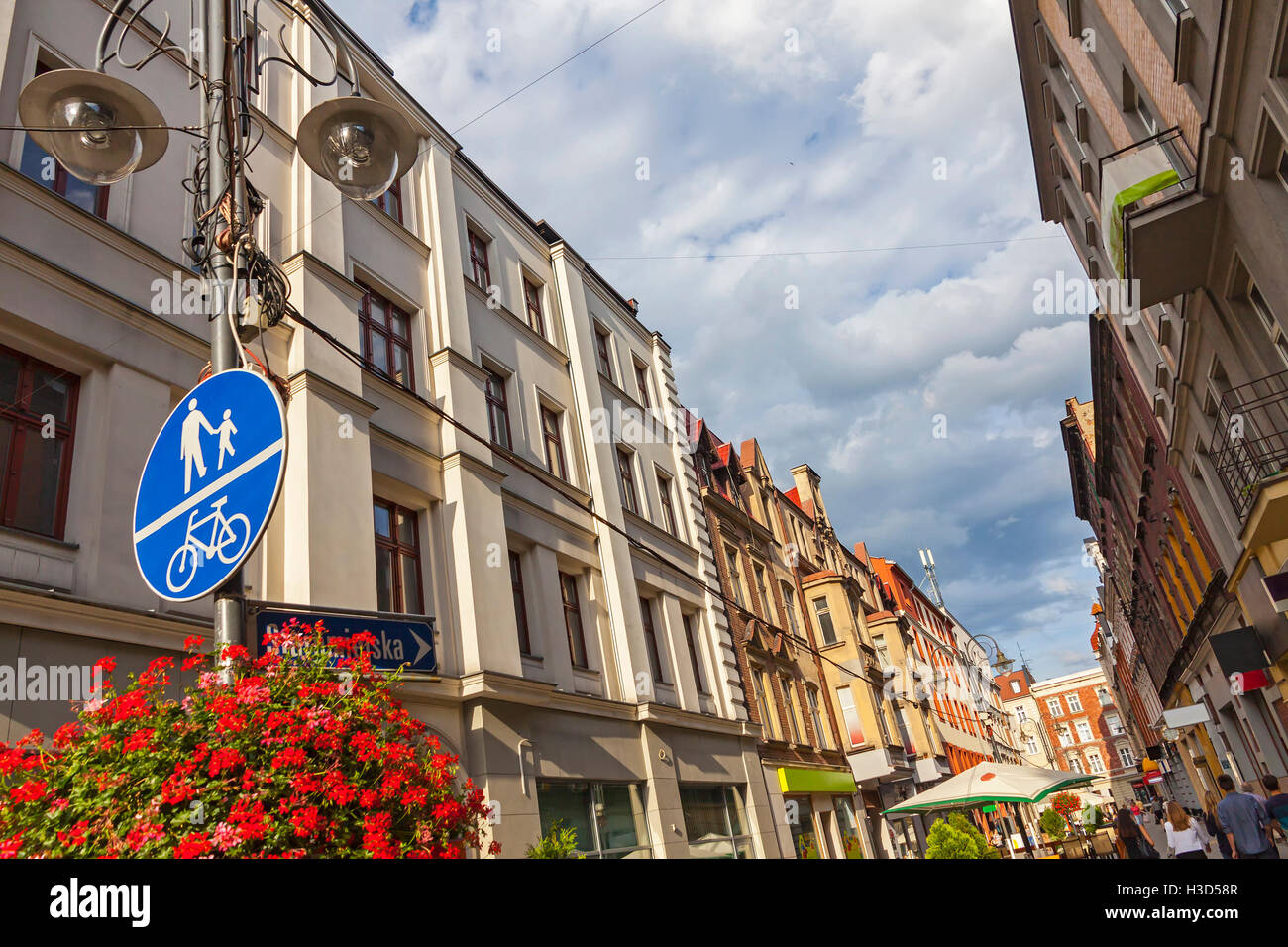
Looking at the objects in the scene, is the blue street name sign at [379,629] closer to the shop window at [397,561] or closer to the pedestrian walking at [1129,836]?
the shop window at [397,561]

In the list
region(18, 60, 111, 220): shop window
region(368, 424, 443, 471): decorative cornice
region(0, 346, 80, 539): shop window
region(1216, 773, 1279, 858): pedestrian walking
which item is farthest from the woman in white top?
region(18, 60, 111, 220): shop window

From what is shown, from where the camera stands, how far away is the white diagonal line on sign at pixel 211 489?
4.41 meters

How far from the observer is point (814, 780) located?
904 inches

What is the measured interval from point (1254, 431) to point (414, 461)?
47.0 ft

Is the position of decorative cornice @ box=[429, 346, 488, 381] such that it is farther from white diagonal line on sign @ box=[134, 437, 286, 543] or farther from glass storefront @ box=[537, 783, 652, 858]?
white diagonal line on sign @ box=[134, 437, 286, 543]

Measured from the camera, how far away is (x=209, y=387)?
4.89 meters

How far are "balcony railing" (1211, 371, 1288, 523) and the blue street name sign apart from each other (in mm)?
12179

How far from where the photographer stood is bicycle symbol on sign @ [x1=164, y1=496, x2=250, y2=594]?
14.3 feet

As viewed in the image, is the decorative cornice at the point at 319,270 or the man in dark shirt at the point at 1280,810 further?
the man in dark shirt at the point at 1280,810

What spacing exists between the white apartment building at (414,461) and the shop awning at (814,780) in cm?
159

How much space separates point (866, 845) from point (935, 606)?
1644 inches

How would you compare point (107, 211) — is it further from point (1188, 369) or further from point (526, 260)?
point (1188, 369)

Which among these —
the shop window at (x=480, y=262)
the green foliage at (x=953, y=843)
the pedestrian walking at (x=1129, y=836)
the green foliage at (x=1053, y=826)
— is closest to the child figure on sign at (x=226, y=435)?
the shop window at (x=480, y=262)
